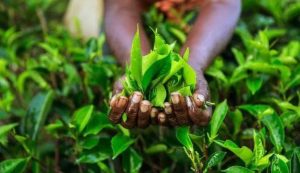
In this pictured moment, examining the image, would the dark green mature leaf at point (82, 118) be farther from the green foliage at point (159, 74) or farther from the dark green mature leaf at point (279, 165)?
the dark green mature leaf at point (279, 165)

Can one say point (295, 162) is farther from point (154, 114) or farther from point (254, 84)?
point (154, 114)

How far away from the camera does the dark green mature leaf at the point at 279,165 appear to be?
55.4 inches

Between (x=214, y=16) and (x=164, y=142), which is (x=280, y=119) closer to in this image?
(x=164, y=142)

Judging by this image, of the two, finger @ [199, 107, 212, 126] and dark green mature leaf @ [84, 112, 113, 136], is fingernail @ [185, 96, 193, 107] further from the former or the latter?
dark green mature leaf @ [84, 112, 113, 136]

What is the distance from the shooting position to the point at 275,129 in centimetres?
158

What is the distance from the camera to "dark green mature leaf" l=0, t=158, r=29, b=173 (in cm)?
166

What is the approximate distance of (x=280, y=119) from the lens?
62.9 inches

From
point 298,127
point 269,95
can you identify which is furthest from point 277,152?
point 269,95

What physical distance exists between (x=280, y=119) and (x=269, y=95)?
0.97ft

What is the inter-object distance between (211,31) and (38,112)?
70 centimetres

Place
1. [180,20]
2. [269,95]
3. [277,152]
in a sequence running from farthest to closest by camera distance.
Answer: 1. [180,20]
2. [269,95]
3. [277,152]

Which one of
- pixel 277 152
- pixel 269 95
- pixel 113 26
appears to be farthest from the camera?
pixel 113 26

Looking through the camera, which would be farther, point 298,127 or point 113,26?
point 113,26

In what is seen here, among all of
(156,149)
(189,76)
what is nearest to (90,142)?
(156,149)
